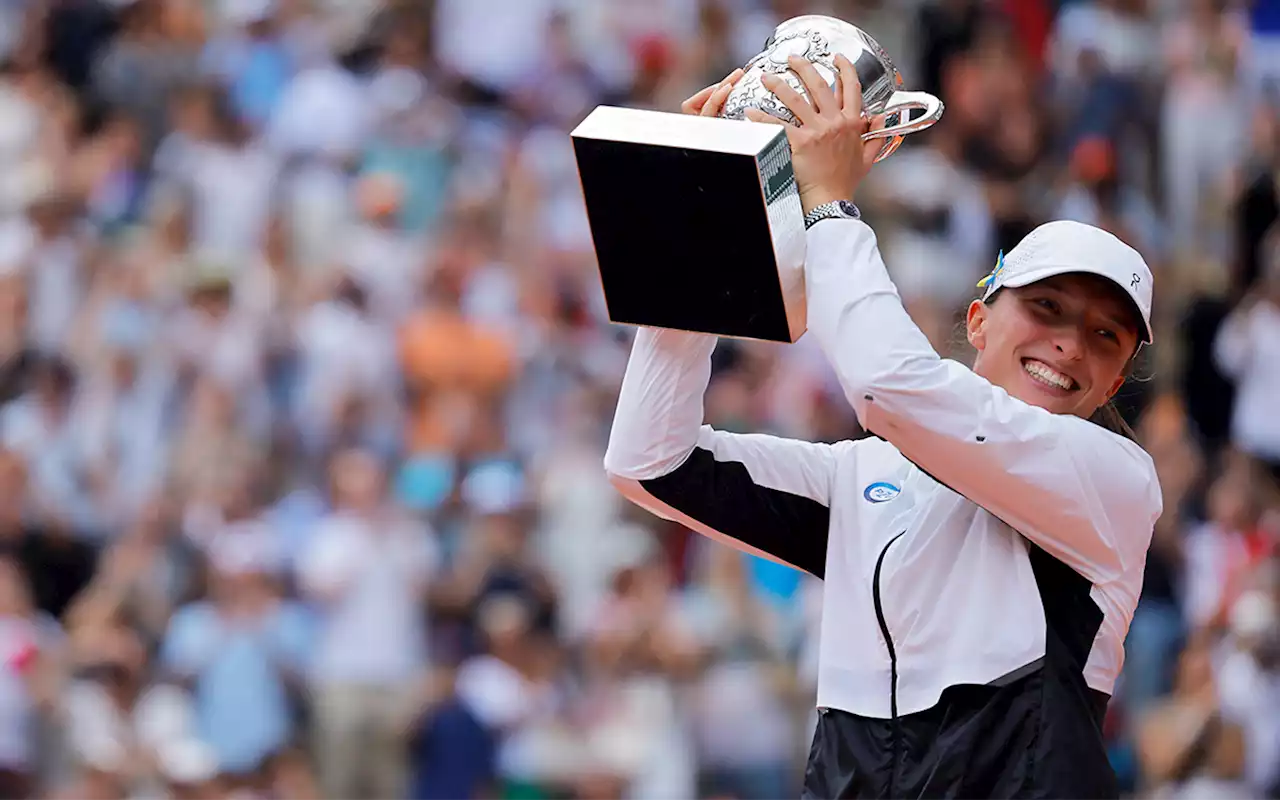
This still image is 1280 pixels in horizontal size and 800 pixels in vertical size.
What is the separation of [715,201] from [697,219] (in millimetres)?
49

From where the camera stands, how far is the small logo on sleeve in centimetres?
370

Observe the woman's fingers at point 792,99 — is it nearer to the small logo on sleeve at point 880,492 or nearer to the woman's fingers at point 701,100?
the woman's fingers at point 701,100

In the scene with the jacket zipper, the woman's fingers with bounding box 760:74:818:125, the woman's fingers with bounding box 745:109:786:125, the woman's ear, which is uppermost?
the woman's fingers with bounding box 760:74:818:125

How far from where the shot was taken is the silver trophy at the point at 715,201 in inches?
129

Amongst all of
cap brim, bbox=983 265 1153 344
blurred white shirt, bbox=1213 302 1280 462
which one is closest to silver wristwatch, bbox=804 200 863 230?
cap brim, bbox=983 265 1153 344

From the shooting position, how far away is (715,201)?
10.9 ft

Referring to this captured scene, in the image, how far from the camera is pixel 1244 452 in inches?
421

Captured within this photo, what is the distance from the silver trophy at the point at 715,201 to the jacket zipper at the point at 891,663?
0.44m

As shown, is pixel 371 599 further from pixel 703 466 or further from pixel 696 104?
pixel 696 104

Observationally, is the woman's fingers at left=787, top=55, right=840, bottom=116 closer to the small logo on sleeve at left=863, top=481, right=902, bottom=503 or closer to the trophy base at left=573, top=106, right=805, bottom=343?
the trophy base at left=573, top=106, right=805, bottom=343

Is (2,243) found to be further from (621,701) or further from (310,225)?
(621,701)

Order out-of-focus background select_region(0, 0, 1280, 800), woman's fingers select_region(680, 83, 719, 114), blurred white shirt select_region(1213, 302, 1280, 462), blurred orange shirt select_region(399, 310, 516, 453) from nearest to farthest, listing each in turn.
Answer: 1. woman's fingers select_region(680, 83, 719, 114)
2. out-of-focus background select_region(0, 0, 1280, 800)
3. blurred orange shirt select_region(399, 310, 516, 453)
4. blurred white shirt select_region(1213, 302, 1280, 462)

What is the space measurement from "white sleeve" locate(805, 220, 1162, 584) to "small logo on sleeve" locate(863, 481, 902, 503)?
0.27 meters

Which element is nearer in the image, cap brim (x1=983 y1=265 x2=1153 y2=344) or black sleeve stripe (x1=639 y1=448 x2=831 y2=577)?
cap brim (x1=983 y1=265 x2=1153 y2=344)
